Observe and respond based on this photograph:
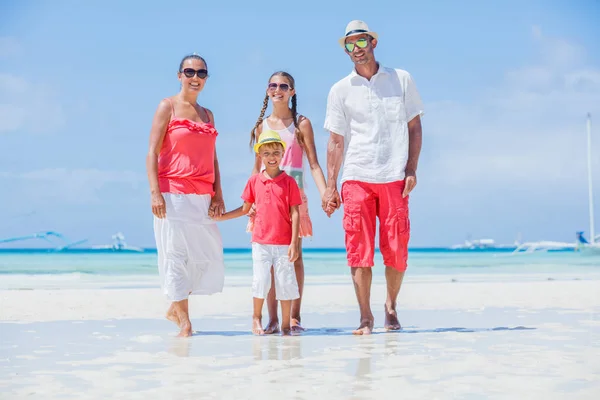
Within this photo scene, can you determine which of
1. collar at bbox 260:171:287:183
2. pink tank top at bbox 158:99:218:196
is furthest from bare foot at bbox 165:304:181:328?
collar at bbox 260:171:287:183

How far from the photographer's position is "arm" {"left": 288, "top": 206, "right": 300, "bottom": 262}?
5.36 m

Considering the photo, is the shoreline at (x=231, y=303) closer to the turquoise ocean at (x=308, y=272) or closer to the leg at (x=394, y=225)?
the leg at (x=394, y=225)

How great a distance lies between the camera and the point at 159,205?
5.26m

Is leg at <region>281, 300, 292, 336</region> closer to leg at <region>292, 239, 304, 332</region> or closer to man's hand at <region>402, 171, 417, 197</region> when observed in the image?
leg at <region>292, 239, 304, 332</region>

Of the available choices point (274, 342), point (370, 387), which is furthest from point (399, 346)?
point (370, 387)

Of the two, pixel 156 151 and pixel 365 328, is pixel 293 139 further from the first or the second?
pixel 365 328

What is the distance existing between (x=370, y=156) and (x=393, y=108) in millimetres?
397

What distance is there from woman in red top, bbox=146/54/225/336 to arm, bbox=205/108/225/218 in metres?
0.01

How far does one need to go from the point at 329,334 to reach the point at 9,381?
2.44 m

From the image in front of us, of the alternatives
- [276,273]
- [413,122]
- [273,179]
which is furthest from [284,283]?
[413,122]

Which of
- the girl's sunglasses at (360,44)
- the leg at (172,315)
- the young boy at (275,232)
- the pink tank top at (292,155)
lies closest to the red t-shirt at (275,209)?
the young boy at (275,232)

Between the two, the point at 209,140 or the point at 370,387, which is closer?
the point at 370,387

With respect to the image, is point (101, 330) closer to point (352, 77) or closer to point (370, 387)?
point (352, 77)

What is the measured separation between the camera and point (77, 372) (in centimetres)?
384
